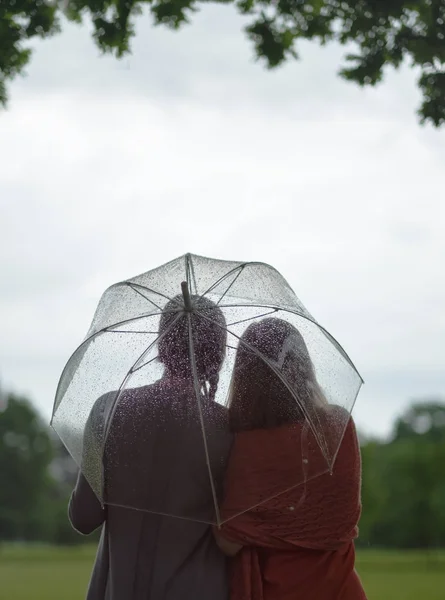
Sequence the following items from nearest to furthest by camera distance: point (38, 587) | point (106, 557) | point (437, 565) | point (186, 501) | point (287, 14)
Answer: point (186, 501), point (106, 557), point (287, 14), point (38, 587), point (437, 565)

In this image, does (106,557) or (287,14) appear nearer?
(106,557)

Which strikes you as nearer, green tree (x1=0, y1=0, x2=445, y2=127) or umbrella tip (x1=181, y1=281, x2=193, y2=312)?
umbrella tip (x1=181, y1=281, x2=193, y2=312)

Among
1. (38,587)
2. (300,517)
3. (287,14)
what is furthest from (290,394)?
(38,587)

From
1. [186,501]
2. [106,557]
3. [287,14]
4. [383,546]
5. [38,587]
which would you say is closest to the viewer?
[186,501]

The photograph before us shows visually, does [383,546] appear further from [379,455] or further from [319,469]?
[319,469]

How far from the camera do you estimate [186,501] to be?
12.1 ft

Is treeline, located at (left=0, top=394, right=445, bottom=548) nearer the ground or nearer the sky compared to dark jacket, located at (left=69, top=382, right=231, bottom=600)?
nearer the sky

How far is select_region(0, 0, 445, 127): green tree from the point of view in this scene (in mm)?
5637

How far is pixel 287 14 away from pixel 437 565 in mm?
54133

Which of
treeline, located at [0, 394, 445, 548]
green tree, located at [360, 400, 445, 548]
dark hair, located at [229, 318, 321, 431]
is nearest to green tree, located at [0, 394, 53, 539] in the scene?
treeline, located at [0, 394, 445, 548]

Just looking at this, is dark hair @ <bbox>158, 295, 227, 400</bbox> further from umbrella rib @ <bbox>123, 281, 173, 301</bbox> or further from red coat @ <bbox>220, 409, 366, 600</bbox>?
red coat @ <bbox>220, 409, 366, 600</bbox>

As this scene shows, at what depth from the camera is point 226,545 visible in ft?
12.5

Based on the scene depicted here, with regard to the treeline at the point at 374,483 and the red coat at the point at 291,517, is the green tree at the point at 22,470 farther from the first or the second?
the red coat at the point at 291,517

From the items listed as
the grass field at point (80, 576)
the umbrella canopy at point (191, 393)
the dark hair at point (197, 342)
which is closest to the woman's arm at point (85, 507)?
the umbrella canopy at point (191, 393)
